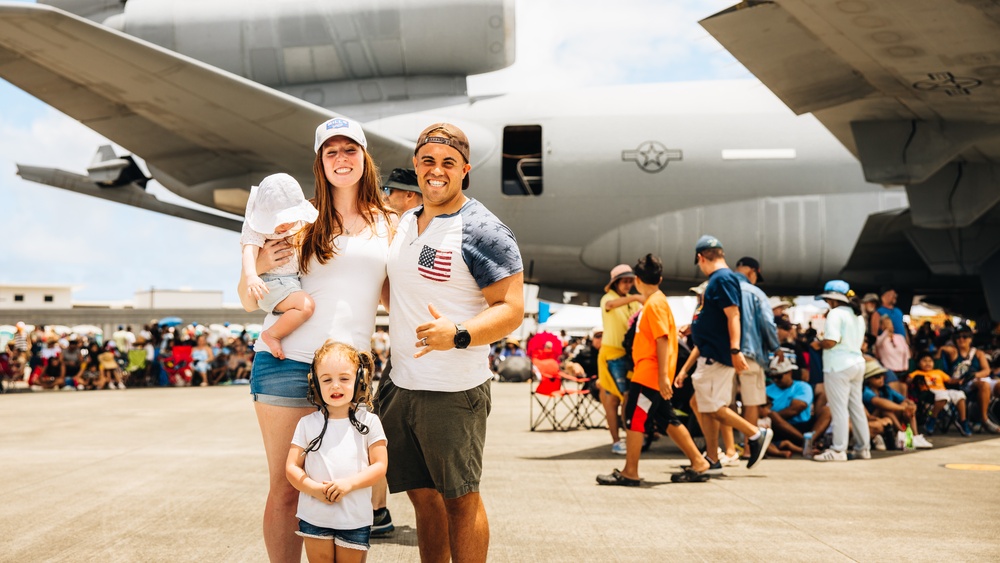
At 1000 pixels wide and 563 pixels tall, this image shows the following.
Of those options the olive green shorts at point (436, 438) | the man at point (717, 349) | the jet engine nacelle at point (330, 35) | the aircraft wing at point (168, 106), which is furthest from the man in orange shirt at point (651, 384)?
the jet engine nacelle at point (330, 35)

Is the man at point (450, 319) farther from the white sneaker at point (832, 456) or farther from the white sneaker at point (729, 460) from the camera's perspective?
the white sneaker at point (832, 456)

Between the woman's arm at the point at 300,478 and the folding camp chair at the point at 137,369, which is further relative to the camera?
the folding camp chair at the point at 137,369

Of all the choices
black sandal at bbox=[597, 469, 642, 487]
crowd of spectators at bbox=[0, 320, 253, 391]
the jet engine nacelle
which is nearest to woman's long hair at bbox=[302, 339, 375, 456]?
black sandal at bbox=[597, 469, 642, 487]

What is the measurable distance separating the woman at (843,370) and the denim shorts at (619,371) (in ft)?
6.03

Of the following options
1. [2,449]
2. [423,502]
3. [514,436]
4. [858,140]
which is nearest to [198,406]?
[2,449]

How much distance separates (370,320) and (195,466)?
4.66 meters

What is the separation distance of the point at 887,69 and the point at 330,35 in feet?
32.2

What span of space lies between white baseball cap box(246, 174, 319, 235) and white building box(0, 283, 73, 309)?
85770mm

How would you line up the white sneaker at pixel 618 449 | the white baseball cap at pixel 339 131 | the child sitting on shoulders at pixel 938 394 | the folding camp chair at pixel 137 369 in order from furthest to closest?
the folding camp chair at pixel 137 369, the child sitting on shoulders at pixel 938 394, the white sneaker at pixel 618 449, the white baseball cap at pixel 339 131

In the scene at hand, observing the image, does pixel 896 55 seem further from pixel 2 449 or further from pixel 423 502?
pixel 2 449

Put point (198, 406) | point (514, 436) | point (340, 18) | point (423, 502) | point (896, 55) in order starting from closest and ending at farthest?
1. point (423, 502)
2. point (896, 55)
3. point (514, 436)
4. point (198, 406)
5. point (340, 18)

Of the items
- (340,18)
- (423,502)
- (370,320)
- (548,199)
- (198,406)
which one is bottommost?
(198,406)

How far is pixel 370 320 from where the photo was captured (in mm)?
3102

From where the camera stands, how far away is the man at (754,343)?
7.21 metres
